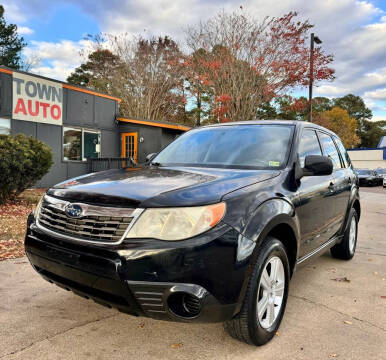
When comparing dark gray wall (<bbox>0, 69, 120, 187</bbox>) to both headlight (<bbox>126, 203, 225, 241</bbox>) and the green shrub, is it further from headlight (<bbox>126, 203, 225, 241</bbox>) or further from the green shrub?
headlight (<bbox>126, 203, 225, 241</bbox>)

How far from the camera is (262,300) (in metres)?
2.51

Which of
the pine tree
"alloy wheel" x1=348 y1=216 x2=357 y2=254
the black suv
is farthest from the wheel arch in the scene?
the pine tree

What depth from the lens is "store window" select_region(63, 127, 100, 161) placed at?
13.7 meters

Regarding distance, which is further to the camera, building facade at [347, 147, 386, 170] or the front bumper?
building facade at [347, 147, 386, 170]

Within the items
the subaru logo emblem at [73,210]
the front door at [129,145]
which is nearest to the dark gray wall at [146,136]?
the front door at [129,145]

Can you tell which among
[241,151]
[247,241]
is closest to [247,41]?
[241,151]

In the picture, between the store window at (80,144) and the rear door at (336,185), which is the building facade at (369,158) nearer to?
the store window at (80,144)

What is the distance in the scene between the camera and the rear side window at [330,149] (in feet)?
13.4

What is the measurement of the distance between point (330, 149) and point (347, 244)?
4.54 ft

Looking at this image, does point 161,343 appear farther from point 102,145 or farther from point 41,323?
point 102,145

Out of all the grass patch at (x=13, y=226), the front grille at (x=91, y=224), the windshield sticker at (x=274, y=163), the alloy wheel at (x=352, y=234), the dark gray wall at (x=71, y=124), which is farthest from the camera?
the dark gray wall at (x=71, y=124)

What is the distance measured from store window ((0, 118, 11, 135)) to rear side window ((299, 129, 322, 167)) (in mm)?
10724

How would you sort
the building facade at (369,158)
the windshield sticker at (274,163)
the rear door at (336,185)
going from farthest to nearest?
the building facade at (369,158)
the rear door at (336,185)
the windshield sticker at (274,163)

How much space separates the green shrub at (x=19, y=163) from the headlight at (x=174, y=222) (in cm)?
627
